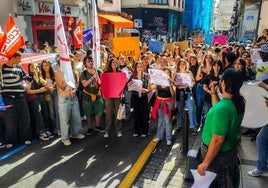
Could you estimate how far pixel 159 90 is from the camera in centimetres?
586

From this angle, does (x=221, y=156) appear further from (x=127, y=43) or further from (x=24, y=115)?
(x=127, y=43)

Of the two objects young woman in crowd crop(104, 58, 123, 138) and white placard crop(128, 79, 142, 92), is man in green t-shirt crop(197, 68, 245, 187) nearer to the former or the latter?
white placard crop(128, 79, 142, 92)

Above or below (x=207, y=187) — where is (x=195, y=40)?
above

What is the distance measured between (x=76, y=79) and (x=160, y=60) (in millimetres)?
2346

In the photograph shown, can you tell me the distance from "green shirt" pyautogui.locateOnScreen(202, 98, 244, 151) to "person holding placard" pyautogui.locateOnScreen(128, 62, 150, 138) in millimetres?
3273

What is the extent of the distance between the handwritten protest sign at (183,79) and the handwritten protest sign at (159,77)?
0.56 m

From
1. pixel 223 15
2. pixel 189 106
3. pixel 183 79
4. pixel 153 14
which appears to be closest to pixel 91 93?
pixel 183 79

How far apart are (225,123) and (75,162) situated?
3.24 metres

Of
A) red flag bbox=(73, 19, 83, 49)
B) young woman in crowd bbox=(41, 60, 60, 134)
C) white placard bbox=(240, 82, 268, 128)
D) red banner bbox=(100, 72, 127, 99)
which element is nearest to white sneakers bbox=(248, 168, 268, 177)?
white placard bbox=(240, 82, 268, 128)

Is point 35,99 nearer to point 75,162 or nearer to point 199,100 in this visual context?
point 75,162

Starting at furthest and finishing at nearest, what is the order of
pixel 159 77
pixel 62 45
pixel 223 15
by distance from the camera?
pixel 223 15, pixel 159 77, pixel 62 45

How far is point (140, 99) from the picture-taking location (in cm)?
629

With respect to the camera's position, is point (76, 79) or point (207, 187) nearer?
point (207, 187)

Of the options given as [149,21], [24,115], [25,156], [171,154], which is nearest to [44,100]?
[24,115]
